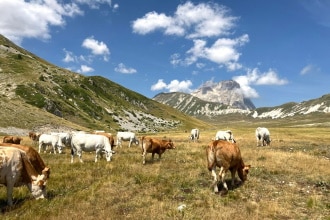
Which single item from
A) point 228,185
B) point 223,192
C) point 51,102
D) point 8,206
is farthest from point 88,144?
point 51,102

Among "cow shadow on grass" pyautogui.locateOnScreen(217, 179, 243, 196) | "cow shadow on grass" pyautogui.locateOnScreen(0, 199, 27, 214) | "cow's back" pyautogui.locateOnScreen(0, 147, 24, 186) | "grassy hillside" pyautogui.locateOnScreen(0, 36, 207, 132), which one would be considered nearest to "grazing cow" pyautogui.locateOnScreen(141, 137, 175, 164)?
"cow shadow on grass" pyautogui.locateOnScreen(217, 179, 243, 196)

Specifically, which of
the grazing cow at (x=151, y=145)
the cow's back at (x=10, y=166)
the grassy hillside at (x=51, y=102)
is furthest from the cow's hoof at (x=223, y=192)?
the grassy hillside at (x=51, y=102)

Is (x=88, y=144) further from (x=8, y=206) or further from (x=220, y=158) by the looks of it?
(x=8, y=206)

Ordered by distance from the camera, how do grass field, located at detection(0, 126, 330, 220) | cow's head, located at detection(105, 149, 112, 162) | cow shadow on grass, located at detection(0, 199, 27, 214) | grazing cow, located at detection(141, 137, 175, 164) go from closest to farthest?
grass field, located at detection(0, 126, 330, 220) → cow shadow on grass, located at detection(0, 199, 27, 214) → cow's head, located at detection(105, 149, 112, 162) → grazing cow, located at detection(141, 137, 175, 164)

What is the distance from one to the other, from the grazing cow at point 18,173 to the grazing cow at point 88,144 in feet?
34.2

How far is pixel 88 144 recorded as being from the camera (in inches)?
1015

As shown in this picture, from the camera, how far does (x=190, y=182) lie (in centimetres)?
1834

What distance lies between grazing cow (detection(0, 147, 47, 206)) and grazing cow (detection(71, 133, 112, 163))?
34.2 feet

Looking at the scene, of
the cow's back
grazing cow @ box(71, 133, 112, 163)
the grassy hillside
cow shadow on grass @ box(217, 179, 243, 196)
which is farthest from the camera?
the grassy hillside

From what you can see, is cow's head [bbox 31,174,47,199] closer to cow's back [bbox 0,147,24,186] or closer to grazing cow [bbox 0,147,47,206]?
grazing cow [bbox 0,147,47,206]

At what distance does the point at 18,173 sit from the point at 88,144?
12.0 metres

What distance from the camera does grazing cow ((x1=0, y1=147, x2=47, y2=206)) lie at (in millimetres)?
13352

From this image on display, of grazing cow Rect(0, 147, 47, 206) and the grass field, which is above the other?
grazing cow Rect(0, 147, 47, 206)

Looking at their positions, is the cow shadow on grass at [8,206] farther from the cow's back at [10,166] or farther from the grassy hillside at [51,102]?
the grassy hillside at [51,102]
